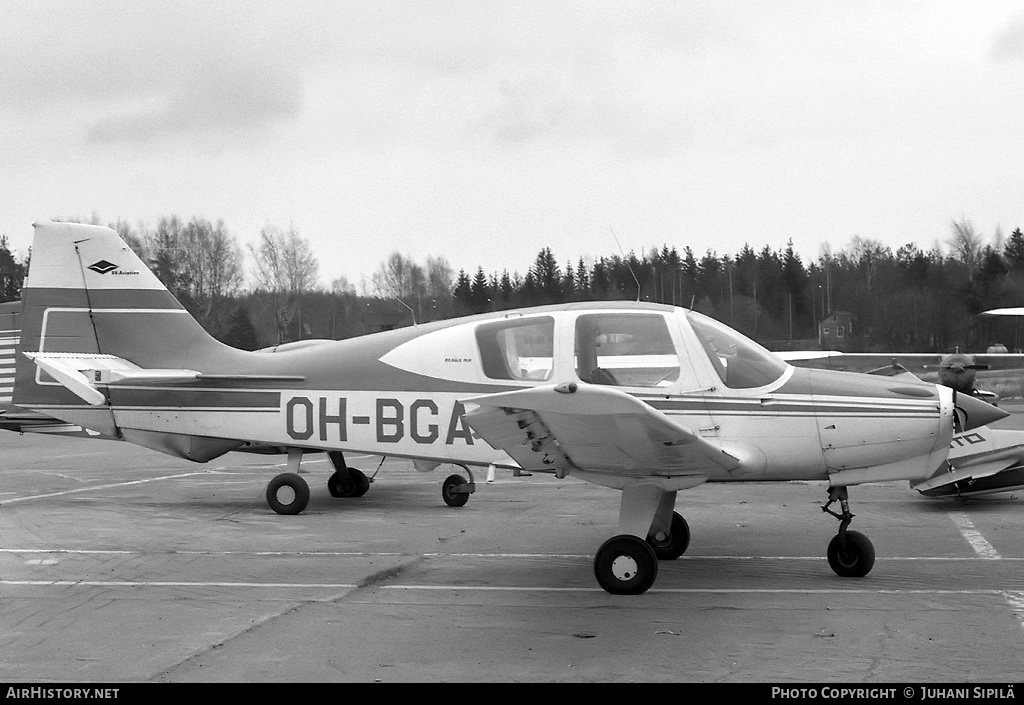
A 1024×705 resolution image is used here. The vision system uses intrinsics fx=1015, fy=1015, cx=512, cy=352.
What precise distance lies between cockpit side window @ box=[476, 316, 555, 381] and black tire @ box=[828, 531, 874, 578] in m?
2.54

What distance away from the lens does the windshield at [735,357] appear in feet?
25.0

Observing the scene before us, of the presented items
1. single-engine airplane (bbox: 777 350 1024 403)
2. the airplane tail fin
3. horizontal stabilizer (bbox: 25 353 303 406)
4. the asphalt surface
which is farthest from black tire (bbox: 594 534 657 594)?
the airplane tail fin

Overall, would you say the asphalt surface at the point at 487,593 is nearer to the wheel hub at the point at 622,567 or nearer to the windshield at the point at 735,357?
the wheel hub at the point at 622,567

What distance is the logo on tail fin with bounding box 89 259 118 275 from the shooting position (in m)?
11.6

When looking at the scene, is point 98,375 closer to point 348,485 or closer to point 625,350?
point 348,485

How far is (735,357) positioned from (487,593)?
259 centimetres

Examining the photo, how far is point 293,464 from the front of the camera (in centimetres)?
1119

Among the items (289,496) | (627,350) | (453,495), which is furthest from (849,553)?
(289,496)

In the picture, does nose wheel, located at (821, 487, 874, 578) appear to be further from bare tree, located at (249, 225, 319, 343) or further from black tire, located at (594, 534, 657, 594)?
bare tree, located at (249, 225, 319, 343)

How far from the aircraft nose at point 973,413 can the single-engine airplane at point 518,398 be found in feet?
0.07

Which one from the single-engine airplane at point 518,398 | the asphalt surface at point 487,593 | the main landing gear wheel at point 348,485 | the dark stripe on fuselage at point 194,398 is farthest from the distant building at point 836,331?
the dark stripe on fuselage at point 194,398

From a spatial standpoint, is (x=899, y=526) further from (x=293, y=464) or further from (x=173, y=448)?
(x=173, y=448)

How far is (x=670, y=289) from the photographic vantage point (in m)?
25.0

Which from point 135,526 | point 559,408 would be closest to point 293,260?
point 135,526
